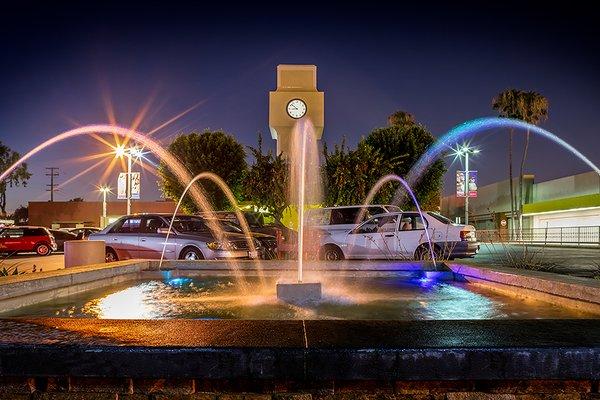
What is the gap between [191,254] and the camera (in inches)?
594

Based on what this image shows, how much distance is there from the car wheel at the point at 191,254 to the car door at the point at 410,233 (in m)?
5.80

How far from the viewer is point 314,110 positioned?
160ft

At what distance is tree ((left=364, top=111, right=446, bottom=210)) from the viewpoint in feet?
143

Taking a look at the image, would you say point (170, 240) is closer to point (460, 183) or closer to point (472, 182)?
point (460, 183)

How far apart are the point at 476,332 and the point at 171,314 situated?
413 cm

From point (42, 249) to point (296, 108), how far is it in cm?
2593

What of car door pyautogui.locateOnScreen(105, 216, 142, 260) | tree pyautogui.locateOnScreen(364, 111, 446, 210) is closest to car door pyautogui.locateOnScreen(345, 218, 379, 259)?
car door pyautogui.locateOnScreen(105, 216, 142, 260)

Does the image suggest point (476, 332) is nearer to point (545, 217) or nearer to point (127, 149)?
point (127, 149)

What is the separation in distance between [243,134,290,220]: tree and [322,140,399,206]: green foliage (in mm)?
3056

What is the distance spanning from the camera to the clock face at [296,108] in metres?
48.5

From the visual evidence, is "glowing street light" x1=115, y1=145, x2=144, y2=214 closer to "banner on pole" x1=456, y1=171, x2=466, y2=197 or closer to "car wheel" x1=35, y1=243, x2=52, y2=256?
"car wheel" x1=35, y1=243, x2=52, y2=256

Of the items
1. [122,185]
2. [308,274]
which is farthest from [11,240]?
[308,274]

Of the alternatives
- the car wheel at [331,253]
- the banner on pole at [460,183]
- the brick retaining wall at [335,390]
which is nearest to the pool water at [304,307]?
the brick retaining wall at [335,390]

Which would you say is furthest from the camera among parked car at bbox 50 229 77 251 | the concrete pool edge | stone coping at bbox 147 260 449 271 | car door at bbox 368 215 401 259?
parked car at bbox 50 229 77 251
